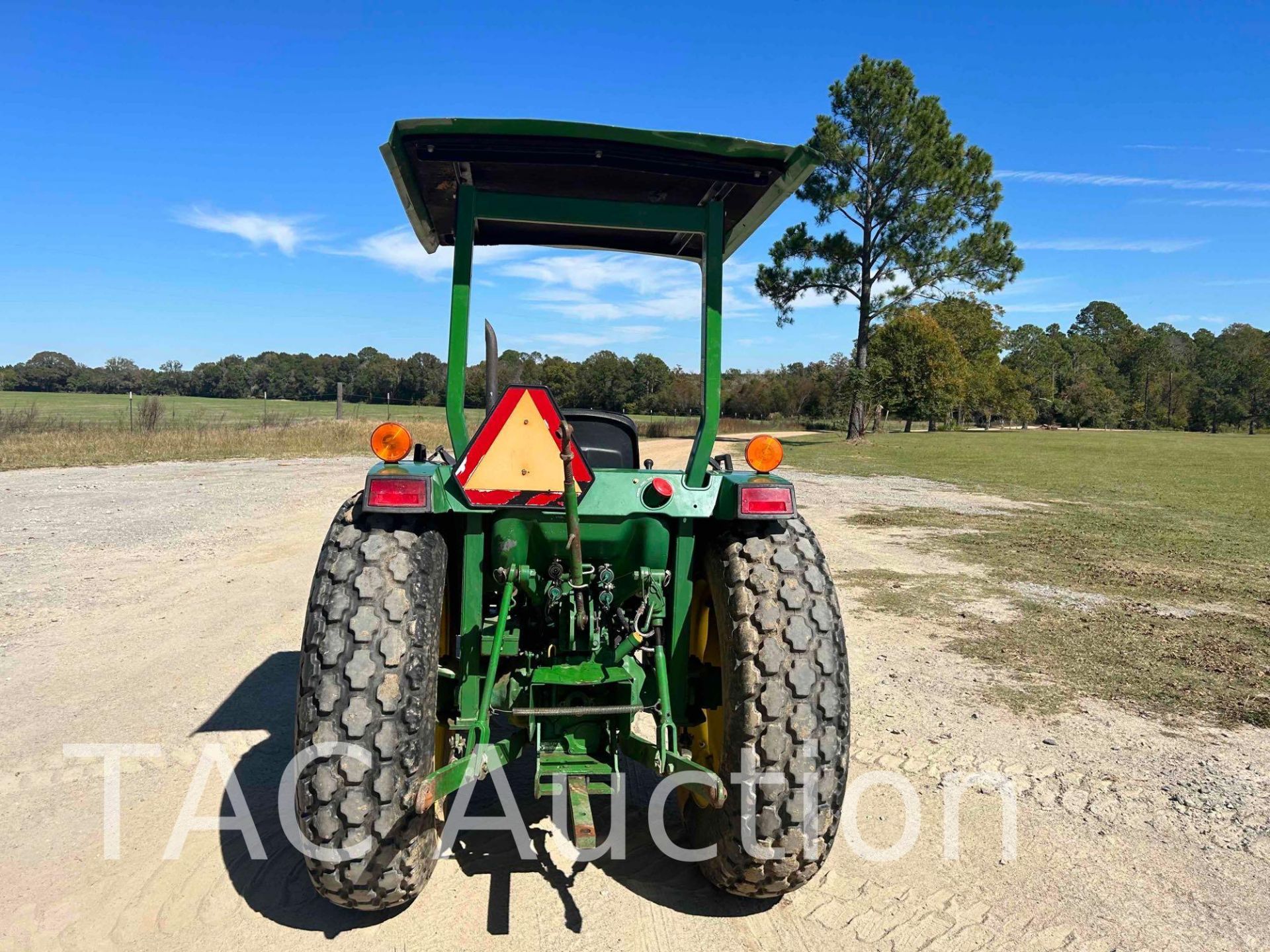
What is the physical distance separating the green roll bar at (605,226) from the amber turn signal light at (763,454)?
0.56 feet

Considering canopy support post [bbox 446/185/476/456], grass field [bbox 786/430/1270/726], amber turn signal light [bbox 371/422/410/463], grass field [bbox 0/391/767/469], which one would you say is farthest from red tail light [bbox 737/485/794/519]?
grass field [bbox 0/391/767/469]

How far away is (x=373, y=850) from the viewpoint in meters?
2.42

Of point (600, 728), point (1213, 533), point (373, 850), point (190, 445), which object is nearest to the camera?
point (373, 850)

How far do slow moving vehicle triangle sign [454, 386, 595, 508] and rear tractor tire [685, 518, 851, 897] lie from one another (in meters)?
0.70

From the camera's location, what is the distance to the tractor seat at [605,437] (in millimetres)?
3936

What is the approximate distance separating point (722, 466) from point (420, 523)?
4.47ft

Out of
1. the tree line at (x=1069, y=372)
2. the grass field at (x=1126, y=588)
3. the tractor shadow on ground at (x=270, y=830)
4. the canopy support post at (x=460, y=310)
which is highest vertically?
the tree line at (x=1069, y=372)

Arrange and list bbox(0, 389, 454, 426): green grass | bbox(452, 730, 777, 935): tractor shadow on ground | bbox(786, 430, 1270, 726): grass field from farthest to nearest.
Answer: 1. bbox(0, 389, 454, 426): green grass
2. bbox(786, 430, 1270, 726): grass field
3. bbox(452, 730, 777, 935): tractor shadow on ground

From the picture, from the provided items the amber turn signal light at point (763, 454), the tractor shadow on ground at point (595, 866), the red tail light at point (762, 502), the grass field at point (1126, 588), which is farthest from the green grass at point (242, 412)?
the grass field at point (1126, 588)

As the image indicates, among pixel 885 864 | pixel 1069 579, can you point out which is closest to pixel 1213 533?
pixel 1069 579

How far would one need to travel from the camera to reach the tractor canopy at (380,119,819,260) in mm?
2570

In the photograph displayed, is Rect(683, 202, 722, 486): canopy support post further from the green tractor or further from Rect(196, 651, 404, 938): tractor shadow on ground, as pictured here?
Rect(196, 651, 404, 938): tractor shadow on ground

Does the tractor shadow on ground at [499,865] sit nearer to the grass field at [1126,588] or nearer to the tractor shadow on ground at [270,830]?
the tractor shadow on ground at [270,830]

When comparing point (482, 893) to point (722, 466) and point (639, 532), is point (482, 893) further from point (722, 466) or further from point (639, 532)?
point (722, 466)
